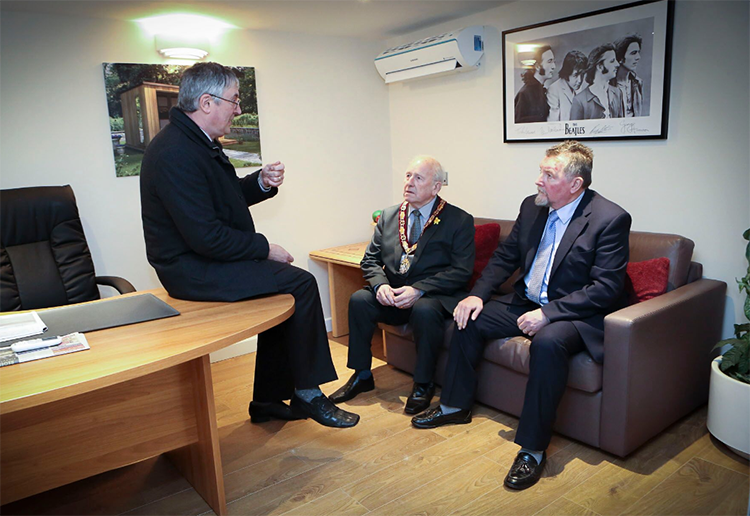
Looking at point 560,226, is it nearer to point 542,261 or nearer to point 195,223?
point 542,261

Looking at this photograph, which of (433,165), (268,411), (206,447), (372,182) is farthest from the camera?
(372,182)

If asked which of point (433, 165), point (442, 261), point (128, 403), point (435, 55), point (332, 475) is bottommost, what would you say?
point (332, 475)

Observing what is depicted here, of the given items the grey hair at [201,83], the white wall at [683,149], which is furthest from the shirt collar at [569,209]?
the grey hair at [201,83]

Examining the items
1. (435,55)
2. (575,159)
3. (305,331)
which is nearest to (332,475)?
(305,331)

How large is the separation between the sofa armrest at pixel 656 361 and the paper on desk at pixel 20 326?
6.95 feet

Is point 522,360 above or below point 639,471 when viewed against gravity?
above

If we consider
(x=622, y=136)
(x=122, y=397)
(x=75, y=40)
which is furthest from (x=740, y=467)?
(x=75, y=40)

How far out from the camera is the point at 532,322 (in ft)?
8.68

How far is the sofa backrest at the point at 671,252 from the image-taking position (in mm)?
2836

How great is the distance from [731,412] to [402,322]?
5.22 feet

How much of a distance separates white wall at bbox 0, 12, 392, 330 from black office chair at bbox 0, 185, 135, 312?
0.28 meters

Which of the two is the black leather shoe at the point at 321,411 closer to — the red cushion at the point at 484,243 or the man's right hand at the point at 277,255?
the man's right hand at the point at 277,255

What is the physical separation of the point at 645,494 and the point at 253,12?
3122 mm

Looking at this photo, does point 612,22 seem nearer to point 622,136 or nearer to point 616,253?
point 622,136
